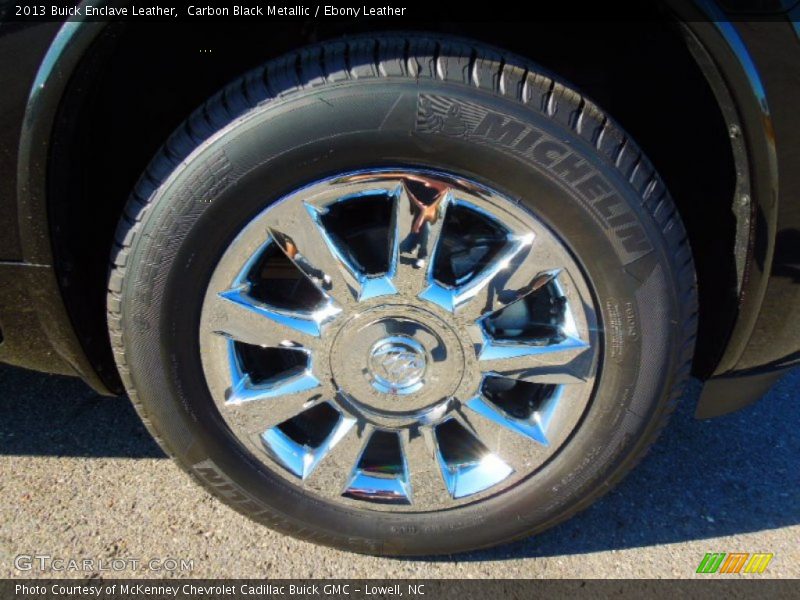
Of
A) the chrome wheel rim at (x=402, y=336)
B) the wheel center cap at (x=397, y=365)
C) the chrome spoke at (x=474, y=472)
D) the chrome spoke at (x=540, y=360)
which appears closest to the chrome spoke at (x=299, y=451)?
Result: the chrome wheel rim at (x=402, y=336)

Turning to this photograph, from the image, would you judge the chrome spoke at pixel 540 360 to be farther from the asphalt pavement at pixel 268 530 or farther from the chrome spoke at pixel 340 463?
the asphalt pavement at pixel 268 530

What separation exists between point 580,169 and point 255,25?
0.78 m

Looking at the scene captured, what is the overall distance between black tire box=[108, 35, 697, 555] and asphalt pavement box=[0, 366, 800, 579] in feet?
1.19

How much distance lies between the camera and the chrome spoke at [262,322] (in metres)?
1.52

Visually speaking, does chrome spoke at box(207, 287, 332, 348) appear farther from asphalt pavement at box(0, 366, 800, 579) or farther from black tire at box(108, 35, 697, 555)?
asphalt pavement at box(0, 366, 800, 579)

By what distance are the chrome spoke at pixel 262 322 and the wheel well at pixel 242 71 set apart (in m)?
0.34

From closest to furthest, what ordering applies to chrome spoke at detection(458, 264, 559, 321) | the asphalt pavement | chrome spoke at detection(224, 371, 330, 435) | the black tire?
the black tire → chrome spoke at detection(458, 264, 559, 321) → chrome spoke at detection(224, 371, 330, 435) → the asphalt pavement

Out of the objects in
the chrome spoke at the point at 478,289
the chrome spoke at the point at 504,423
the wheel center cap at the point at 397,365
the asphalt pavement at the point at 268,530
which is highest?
the chrome spoke at the point at 478,289

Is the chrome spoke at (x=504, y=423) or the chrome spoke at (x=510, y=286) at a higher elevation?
the chrome spoke at (x=510, y=286)

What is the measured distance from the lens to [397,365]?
1.56 metres

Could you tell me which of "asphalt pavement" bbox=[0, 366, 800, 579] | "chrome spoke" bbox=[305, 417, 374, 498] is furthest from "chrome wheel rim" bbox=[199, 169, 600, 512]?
"asphalt pavement" bbox=[0, 366, 800, 579]

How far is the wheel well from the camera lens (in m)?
1.48

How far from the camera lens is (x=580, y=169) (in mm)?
1384

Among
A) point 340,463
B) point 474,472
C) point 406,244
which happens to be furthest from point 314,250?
point 474,472
